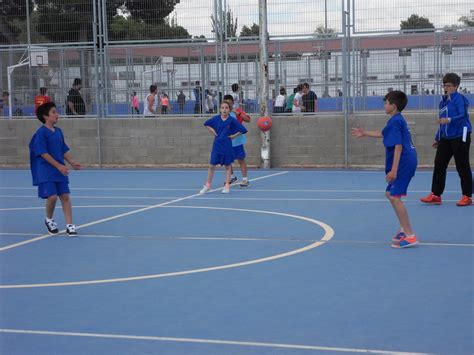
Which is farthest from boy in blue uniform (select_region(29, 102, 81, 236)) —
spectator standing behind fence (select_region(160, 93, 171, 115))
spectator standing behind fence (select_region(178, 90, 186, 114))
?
spectator standing behind fence (select_region(160, 93, 171, 115))

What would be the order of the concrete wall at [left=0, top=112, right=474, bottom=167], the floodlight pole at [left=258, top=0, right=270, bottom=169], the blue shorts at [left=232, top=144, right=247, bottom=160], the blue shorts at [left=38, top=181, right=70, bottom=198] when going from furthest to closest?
the floodlight pole at [left=258, top=0, right=270, bottom=169], the concrete wall at [left=0, top=112, right=474, bottom=167], the blue shorts at [left=232, top=144, right=247, bottom=160], the blue shorts at [left=38, top=181, right=70, bottom=198]

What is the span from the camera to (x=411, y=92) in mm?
→ 17422

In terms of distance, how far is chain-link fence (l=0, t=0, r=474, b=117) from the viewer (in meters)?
17.3

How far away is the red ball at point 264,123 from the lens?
17344mm

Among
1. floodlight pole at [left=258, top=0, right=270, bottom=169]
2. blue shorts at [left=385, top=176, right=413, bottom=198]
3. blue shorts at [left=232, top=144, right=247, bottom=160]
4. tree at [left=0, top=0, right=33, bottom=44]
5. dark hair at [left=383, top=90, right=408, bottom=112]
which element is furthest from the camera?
tree at [left=0, top=0, right=33, bottom=44]

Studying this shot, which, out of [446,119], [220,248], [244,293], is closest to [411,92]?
[446,119]

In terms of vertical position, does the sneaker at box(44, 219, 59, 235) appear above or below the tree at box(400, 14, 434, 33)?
below

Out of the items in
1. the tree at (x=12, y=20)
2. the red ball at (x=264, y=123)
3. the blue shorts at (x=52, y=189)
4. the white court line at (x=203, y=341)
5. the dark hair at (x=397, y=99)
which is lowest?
the white court line at (x=203, y=341)

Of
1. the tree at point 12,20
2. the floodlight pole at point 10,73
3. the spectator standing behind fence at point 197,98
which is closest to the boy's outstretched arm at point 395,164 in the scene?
the spectator standing behind fence at point 197,98

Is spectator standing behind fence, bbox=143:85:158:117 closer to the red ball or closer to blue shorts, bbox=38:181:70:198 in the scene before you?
the red ball

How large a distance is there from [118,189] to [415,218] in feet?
21.0

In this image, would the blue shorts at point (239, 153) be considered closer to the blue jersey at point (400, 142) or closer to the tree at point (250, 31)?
the tree at point (250, 31)

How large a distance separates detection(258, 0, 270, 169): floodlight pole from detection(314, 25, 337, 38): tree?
123 centimetres

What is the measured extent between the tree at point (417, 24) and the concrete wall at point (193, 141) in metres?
1.89
